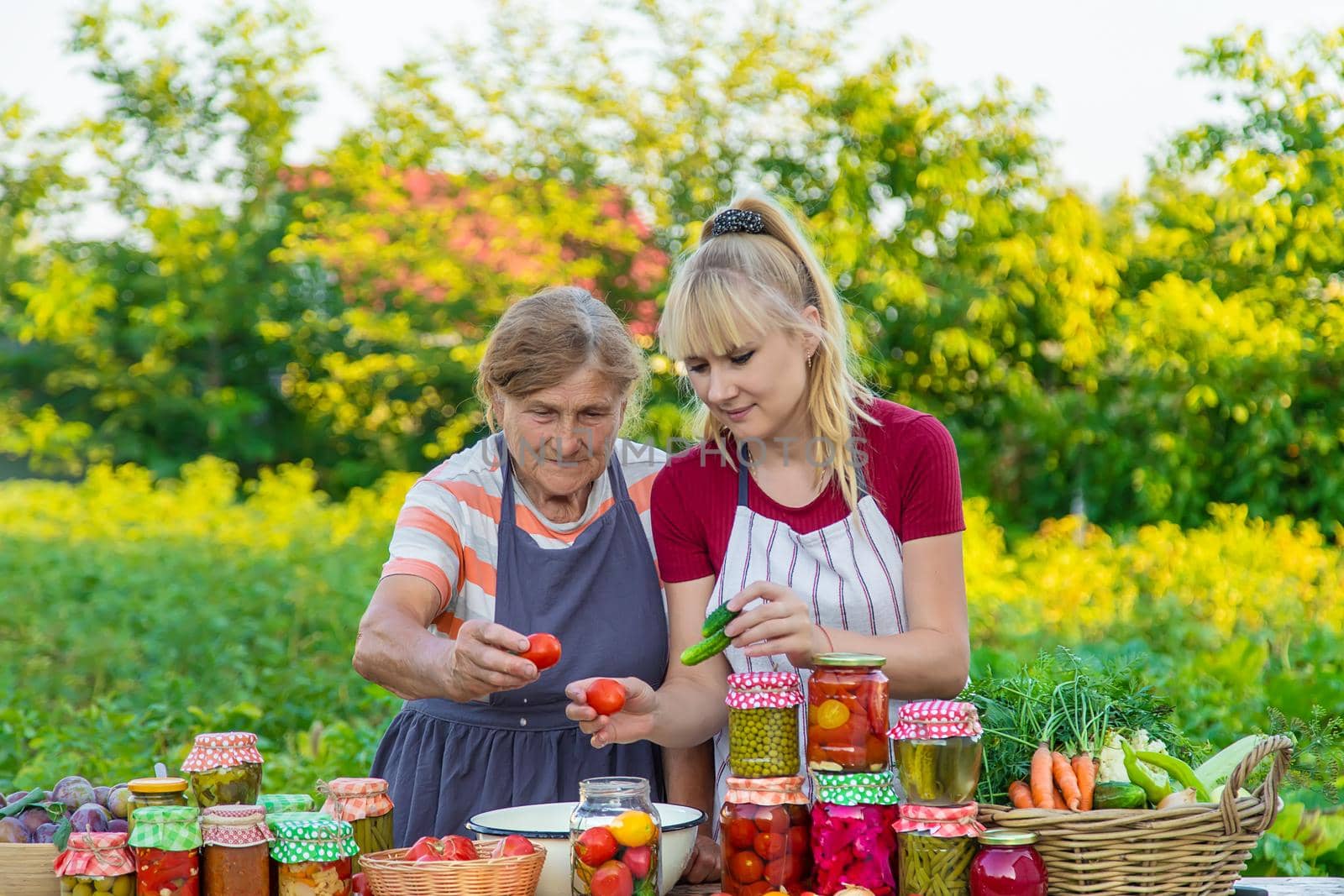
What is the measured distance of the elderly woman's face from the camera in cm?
279

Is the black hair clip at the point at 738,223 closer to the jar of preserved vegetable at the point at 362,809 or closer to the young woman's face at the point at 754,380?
the young woman's face at the point at 754,380

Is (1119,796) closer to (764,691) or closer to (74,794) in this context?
(764,691)

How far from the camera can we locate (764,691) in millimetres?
2127

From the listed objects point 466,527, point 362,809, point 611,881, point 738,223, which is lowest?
point 611,881

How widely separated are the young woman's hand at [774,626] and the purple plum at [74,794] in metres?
1.06

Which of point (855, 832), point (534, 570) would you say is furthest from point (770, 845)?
point (534, 570)

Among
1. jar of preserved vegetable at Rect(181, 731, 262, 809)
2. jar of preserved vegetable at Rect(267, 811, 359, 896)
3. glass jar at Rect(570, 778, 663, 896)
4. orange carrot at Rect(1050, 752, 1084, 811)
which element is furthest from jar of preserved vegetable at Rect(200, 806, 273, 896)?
orange carrot at Rect(1050, 752, 1084, 811)

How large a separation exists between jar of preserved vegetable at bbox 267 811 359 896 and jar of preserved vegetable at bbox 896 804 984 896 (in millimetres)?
820

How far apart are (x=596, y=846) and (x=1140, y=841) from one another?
788 mm

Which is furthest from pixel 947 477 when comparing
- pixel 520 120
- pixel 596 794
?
pixel 520 120

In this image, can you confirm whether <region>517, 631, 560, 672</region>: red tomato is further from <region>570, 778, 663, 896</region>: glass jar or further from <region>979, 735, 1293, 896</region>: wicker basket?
<region>979, 735, 1293, 896</region>: wicker basket

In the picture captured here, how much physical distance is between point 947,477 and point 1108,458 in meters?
6.78

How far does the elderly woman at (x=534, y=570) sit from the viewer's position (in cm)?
279

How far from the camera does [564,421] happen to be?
9.21 ft
